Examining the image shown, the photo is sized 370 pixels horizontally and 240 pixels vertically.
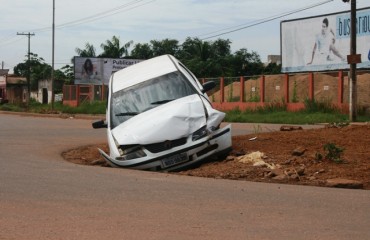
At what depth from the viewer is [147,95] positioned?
1133 centimetres

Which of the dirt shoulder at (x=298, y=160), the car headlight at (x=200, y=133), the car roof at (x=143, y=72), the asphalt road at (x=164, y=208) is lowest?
the asphalt road at (x=164, y=208)

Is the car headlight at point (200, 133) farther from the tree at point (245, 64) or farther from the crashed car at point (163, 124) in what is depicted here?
the tree at point (245, 64)

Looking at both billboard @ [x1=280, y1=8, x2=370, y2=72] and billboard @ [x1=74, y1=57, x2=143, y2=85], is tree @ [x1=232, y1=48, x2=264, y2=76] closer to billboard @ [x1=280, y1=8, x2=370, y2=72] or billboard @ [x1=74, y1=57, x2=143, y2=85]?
billboard @ [x1=74, y1=57, x2=143, y2=85]

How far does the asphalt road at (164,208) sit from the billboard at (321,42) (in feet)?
90.7

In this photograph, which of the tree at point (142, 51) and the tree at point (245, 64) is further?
the tree at point (142, 51)

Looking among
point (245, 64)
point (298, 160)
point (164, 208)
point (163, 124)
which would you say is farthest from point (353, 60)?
point (245, 64)

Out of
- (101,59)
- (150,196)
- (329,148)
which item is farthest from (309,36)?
(150,196)

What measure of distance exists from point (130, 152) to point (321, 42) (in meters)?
28.9

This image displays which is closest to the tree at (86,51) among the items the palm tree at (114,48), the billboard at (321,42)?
the palm tree at (114,48)

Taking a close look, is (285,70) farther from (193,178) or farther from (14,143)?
(193,178)

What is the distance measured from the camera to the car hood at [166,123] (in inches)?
389

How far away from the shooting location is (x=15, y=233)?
223 inches

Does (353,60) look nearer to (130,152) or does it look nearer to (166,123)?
(166,123)

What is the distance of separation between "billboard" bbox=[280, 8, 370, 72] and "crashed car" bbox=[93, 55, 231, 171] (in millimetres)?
25240
